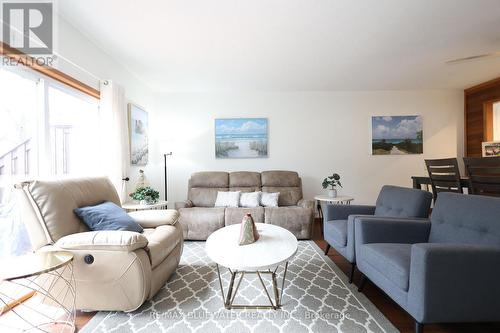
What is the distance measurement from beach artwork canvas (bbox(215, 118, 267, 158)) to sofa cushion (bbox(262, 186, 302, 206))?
0.70 m

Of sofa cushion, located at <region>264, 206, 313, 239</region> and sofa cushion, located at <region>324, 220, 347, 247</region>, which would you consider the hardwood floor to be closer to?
sofa cushion, located at <region>324, 220, 347, 247</region>

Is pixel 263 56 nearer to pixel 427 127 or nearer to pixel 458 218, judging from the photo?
pixel 458 218

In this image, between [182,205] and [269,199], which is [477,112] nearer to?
A: [269,199]

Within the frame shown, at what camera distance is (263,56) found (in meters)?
2.80

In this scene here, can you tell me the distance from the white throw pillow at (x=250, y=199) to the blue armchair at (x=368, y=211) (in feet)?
3.76

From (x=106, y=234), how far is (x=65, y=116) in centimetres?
161

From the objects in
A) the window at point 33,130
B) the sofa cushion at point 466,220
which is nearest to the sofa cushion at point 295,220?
the sofa cushion at point 466,220

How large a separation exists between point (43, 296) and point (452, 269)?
102 inches

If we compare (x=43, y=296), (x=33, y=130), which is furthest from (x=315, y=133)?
(x=43, y=296)

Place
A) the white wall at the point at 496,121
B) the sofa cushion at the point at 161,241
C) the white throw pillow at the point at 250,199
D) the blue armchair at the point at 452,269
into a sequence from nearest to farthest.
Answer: the blue armchair at the point at 452,269 → the sofa cushion at the point at 161,241 → the white throw pillow at the point at 250,199 → the white wall at the point at 496,121

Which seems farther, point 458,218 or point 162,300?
point 162,300

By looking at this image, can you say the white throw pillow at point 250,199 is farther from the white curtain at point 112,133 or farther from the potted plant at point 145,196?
the white curtain at point 112,133

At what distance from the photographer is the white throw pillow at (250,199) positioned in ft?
11.3

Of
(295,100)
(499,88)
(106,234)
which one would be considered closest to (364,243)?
(106,234)
